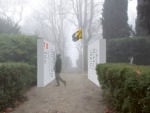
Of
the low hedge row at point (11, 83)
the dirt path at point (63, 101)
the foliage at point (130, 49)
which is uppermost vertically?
the foliage at point (130, 49)

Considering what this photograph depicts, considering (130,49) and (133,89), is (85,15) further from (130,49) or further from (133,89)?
(133,89)

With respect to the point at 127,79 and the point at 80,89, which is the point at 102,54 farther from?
the point at 127,79

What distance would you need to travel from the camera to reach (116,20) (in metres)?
23.3

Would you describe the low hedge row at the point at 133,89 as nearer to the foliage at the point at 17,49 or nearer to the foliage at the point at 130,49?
the foliage at the point at 17,49

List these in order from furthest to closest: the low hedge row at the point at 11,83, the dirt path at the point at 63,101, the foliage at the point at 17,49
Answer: the foliage at the point at 17,49 < the dirt path at the point at 63,101 < the low hedge row at the point at 11,83

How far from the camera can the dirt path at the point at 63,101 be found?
442 inches

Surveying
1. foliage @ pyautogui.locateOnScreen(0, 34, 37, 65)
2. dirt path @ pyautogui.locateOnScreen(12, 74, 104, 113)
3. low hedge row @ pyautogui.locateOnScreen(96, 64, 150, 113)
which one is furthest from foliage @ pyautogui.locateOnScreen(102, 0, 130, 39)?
low hedge row @ pyautogui.locateOnScreen(96, 64, 150, 113)

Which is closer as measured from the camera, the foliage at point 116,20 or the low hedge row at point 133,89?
the low hedge row at point 133,89

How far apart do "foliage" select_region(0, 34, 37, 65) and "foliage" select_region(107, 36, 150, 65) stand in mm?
4976

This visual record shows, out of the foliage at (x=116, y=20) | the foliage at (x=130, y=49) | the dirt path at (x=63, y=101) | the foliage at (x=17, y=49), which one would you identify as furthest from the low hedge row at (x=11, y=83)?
the foliage at (x=116, y=20)

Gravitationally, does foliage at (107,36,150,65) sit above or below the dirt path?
above

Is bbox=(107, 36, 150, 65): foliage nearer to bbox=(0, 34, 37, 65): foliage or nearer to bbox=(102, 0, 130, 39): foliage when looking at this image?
bbox=(102, 0, 130, 39): foliage

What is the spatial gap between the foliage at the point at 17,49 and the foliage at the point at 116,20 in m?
7.44

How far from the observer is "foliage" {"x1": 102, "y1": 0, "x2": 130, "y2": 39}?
2291cm
